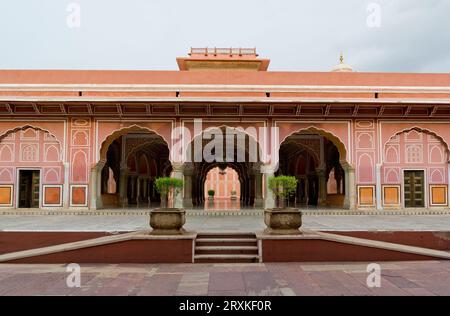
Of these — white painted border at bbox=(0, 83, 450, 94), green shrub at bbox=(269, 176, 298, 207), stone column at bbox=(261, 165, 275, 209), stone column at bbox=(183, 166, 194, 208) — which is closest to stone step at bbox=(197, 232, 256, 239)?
green shrub at bbox=(269, 176, 298, 207)

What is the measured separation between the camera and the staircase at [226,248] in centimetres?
593

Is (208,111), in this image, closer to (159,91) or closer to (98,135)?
(159,91)

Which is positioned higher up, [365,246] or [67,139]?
[67,139]

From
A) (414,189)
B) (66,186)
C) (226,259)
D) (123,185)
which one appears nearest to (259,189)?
(123,185)

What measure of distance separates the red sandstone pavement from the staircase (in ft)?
0.80

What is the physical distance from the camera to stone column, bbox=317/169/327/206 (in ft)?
52.6

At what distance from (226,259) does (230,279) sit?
1142 mm

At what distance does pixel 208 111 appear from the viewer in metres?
12.8

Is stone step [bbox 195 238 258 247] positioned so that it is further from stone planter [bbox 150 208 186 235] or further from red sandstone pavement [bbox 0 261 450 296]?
red sandstone pavement [bbox 0 261 450 296]

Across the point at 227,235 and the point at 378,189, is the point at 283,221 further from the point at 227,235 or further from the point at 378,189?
the point at 378,189

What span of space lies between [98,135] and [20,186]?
2.83 meters

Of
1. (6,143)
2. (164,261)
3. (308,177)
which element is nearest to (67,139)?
(6,143)

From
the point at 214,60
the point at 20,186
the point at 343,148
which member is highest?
the point at 214,60

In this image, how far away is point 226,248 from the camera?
6.14 meters
